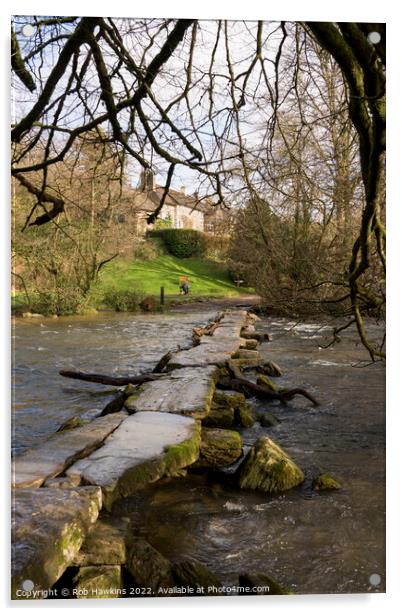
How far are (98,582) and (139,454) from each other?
0.98 meters

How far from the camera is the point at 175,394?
5.09 metres

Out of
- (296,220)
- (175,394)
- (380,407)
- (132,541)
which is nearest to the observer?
(132,541)

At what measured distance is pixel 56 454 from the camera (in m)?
3.46

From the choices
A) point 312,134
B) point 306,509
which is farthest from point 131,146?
point 306,509

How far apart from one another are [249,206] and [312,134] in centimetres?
73

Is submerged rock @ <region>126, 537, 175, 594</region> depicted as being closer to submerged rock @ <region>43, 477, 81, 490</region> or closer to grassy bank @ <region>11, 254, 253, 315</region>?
submerged rock @ <region>43, 477, 81, 490</region>

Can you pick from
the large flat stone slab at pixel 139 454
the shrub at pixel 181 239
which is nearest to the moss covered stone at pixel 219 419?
the large flat stone slab at pixel 139 454

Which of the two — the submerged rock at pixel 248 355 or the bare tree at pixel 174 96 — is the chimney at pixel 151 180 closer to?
the bare tree at pixel 174 96

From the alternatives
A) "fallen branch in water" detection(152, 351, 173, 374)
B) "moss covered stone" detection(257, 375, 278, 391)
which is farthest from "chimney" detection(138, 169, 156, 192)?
"fallen branch in water" detection(152, 351, 173, 374)

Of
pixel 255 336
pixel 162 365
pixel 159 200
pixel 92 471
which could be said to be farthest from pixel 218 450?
pixel 255 336

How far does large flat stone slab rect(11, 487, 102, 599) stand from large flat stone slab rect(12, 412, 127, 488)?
157 millimetres

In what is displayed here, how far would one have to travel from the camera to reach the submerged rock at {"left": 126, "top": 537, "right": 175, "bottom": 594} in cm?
273

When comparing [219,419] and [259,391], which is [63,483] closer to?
[219,419]

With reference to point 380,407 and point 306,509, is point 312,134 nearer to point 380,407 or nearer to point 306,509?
point 380,407
